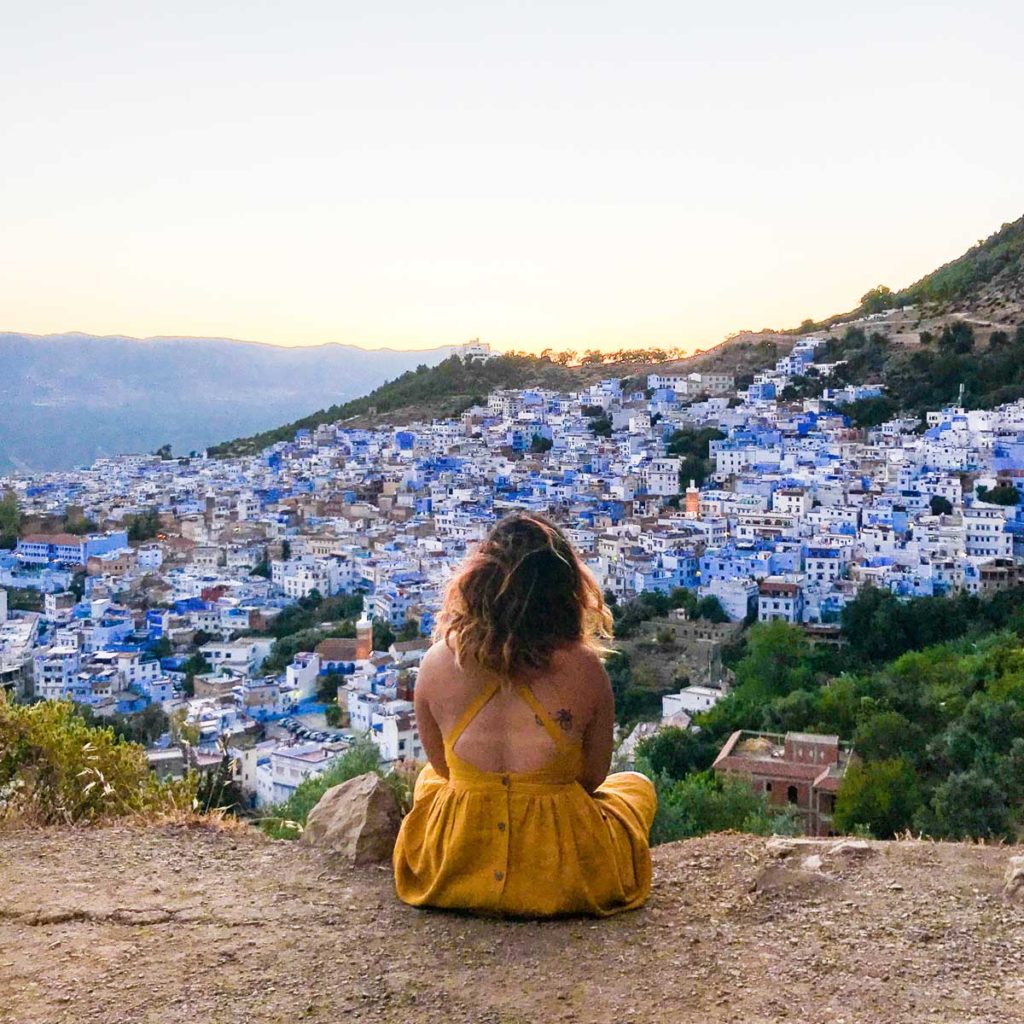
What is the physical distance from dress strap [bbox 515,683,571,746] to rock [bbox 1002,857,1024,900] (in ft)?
3.48

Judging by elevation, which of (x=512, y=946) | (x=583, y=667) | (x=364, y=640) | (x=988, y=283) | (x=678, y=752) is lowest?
(x=364, y=640)

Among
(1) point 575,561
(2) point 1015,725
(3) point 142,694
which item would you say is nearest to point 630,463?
(3) point 142,694

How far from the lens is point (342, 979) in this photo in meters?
2.02

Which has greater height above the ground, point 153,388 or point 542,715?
point 153,388

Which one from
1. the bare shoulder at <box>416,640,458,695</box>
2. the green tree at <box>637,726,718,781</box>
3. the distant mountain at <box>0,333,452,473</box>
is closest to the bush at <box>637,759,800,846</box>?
the bare shoulder at <box>416,640,458,695</box>

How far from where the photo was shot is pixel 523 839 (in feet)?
6.93

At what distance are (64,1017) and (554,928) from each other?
88 cm

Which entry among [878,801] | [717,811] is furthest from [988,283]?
[717,811]

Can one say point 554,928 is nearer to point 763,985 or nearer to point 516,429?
point 763,985

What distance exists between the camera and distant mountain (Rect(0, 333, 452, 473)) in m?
78.8

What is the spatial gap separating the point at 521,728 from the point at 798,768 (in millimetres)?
9907

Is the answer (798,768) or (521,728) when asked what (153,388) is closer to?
(798,768)

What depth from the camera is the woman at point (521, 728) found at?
81.7 inches

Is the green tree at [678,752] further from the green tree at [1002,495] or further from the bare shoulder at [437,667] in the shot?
the green tree at [1002,495]
